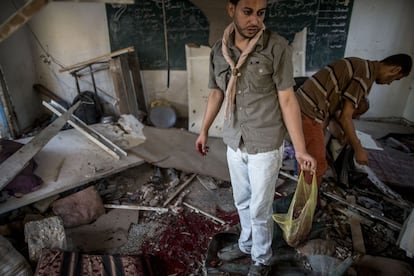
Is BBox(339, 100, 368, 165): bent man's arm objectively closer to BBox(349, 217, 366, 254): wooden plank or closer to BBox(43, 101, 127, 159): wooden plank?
BBox(349, 217, 366, 254): wooden plank

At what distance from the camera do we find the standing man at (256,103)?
1.40 metres

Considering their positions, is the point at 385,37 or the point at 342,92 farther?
the point at 385,37

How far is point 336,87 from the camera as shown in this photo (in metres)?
2.06

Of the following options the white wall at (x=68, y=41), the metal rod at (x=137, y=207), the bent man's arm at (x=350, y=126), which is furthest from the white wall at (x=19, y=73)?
the bent man's arm at (x=350, y=126)

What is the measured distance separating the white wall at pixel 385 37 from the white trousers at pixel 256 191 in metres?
3.56

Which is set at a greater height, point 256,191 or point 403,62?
point 403,62

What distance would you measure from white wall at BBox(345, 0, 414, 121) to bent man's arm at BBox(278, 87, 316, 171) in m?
3.48

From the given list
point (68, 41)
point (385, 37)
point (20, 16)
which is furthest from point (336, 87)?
point (68, 41)

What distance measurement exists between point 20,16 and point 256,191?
1.32 metres

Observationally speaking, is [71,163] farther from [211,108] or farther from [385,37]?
[385,37]

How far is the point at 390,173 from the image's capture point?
10.1ft

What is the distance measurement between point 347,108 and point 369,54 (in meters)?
A: 3.00

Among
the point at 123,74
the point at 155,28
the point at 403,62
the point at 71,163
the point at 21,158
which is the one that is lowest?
the point at 71,163

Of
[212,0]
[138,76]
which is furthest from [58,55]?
[212,0]
